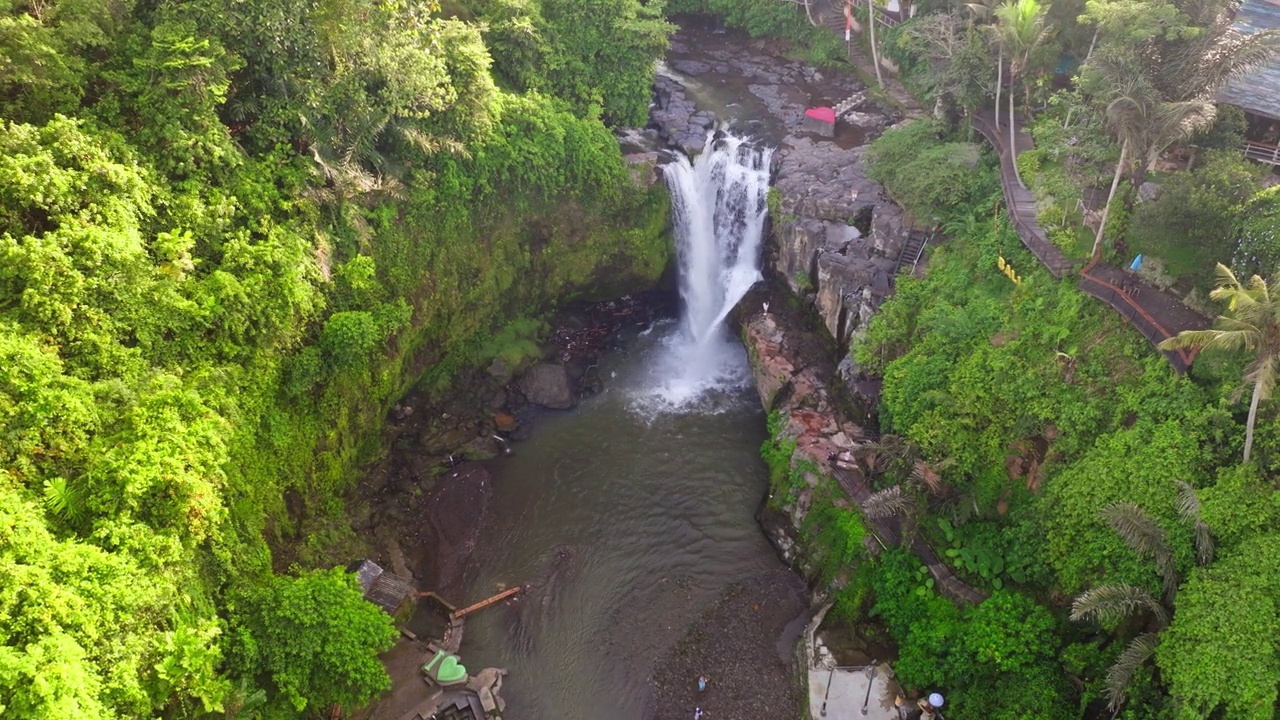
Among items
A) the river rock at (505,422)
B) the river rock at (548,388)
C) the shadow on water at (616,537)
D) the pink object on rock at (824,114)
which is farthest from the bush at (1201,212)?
the river rock at (505,422)

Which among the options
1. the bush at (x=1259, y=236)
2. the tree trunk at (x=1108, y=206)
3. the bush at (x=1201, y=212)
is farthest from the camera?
the tree trunk at (x=1108, y=206)

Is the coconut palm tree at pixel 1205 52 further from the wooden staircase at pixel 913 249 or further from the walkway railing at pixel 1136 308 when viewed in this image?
the wooden staircase at pixel 913 249

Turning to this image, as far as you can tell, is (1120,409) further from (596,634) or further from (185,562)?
(185,562)

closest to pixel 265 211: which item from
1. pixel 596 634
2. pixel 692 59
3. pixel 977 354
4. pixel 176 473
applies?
pixel 176 473

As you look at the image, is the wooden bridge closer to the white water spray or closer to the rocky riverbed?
the rocky riverbed

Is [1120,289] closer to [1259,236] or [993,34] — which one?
[1259,236]

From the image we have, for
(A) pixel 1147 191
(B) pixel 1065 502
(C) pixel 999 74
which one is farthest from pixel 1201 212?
(C) pixel 999 74

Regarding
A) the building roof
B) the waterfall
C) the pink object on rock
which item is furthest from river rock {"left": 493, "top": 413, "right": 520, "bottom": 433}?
the building roof
